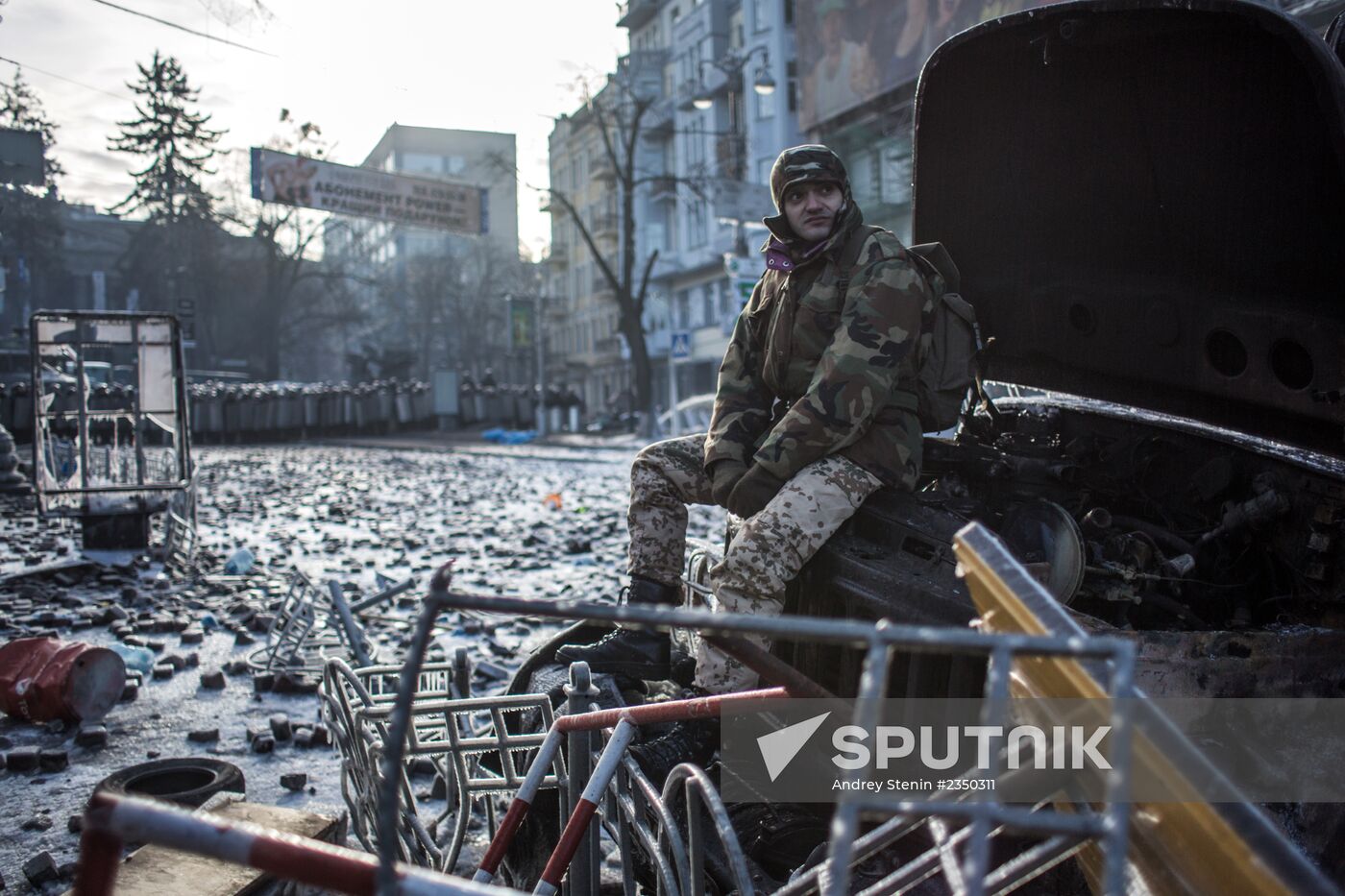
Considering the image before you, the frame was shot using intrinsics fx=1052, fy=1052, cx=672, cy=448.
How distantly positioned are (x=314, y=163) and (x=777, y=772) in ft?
66.3

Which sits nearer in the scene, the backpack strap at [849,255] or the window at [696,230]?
the backpack strap at [849,255]

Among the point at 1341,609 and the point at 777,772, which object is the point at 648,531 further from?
the point at 1341,609

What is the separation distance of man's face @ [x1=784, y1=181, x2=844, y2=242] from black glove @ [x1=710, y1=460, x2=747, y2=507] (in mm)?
820

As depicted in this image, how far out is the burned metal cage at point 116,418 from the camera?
9656mm

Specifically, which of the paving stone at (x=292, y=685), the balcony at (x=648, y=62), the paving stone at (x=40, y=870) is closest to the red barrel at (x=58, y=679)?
the paving stone at (x=292, y=685)

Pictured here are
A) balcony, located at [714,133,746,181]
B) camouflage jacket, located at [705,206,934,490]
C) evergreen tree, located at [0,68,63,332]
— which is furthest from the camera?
balcony, located at [714,133,746,181]

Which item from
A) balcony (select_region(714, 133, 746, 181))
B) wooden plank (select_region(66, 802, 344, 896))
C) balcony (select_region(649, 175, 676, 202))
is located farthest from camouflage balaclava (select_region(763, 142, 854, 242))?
balcony (select_region(649, 175, 676, 202))

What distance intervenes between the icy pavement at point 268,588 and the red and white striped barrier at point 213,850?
9.97 feet

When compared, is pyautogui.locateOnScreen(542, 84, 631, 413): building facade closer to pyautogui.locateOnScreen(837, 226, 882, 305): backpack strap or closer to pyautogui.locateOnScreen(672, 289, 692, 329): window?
pyautogui.locateOnScreen(672, 289, 692, 329): window

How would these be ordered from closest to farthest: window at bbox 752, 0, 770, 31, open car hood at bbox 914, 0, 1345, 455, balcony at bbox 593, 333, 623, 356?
open car hood at bbox 914, 0, 1345, 455 → window at bbox 752, 0, 770, 31 → balcony at bbox 593, 333, 623, 356

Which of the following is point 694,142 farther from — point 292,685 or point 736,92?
point 292,685

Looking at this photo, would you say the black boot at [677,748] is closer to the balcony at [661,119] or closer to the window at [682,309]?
the window at [682,309]

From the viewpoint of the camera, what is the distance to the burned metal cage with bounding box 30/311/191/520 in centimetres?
966

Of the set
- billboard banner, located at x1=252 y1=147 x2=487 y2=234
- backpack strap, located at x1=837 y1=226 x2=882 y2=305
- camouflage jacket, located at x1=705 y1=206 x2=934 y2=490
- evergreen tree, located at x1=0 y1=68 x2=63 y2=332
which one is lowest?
camouflage jacket, located at x1=705 y1=206 x2=934 y2=490
